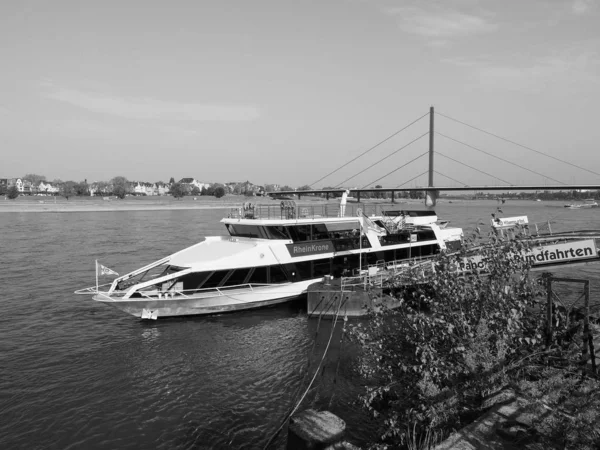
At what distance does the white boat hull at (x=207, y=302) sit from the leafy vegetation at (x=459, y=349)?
38.8 feet

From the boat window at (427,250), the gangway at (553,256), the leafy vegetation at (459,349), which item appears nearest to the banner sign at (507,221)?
the leafy vegetation at (459,349)

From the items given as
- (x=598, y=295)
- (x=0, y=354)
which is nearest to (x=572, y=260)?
(x=598, y=295)

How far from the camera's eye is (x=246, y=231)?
23.4 m

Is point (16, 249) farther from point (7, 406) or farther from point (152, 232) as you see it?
point (7, 406)

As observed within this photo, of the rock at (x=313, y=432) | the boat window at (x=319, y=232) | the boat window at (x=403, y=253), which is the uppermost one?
the boat window at (x=319, y=232)

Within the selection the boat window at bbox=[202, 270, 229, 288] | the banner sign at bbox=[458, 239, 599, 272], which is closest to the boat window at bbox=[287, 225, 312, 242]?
the boat window at bbox=[202, 270, 229, 288]

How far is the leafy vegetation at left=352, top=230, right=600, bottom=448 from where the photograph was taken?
25.5 ft

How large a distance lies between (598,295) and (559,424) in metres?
19.7

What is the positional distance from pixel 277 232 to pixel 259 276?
8.30ft

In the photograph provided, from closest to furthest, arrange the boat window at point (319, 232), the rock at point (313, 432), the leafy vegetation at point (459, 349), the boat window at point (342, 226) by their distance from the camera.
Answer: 1. the leafy vegetation at point (459, 349)
2. the rock at point (313, 432)
3. the boat window at point (319, 232)
4. the boat window at point (342, 226)

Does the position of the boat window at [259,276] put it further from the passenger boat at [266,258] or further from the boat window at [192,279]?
the boat window at [192,279]

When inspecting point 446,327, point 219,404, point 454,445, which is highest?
point 446,327

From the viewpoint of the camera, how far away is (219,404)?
42.3ft

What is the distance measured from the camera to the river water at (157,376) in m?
11.5
